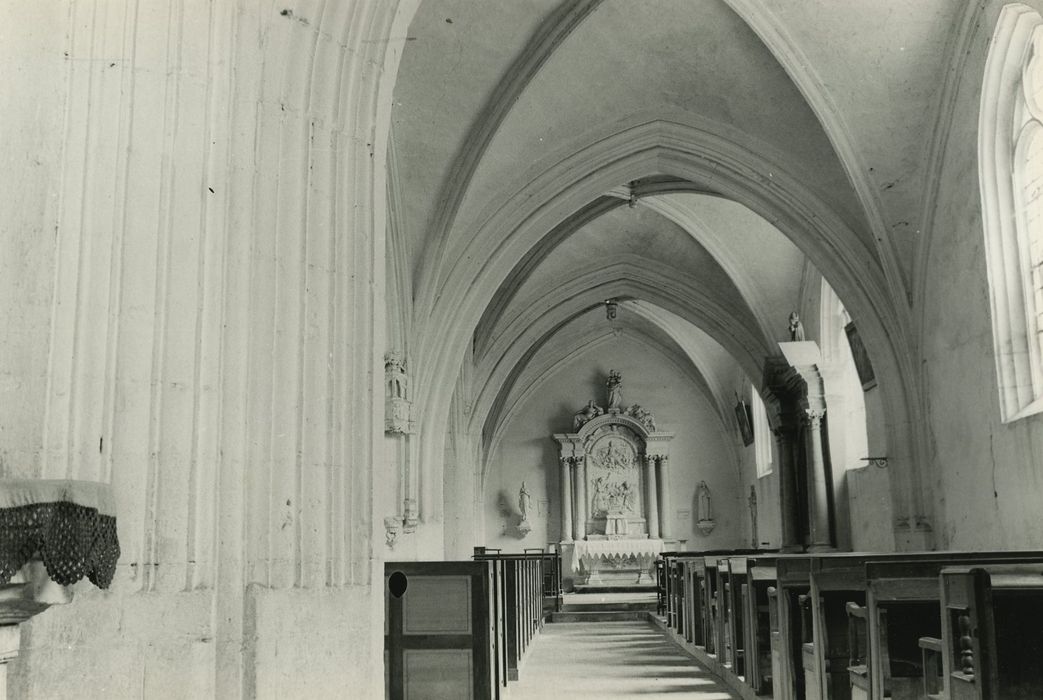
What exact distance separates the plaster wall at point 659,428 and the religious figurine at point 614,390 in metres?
0.30

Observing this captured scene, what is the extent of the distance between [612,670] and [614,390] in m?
14.3

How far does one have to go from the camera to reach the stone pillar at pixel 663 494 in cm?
2202

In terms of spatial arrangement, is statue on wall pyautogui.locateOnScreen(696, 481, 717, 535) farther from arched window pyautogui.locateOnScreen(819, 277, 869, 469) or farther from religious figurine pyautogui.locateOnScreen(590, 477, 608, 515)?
arched window pyautogui.locateOnScreen(819, 277, 869, 469)

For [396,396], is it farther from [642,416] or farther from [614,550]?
[642,416]

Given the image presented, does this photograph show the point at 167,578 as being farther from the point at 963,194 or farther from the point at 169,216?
the point at 963,194

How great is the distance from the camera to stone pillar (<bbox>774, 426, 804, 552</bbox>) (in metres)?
14.6

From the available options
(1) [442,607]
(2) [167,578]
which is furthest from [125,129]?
(1) [442,607]

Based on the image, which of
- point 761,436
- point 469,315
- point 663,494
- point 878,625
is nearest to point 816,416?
point 469,315

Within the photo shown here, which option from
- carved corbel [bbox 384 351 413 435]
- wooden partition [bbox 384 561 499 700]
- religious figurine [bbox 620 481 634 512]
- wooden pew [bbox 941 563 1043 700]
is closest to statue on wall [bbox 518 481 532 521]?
religious figurine [bbox 620 481 634 512]

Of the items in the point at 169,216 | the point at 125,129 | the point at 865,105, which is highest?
the point at 865,105

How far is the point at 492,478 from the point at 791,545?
9664mm

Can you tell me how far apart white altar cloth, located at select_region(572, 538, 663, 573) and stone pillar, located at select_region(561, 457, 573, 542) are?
0.42 m

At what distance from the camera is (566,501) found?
870 inches

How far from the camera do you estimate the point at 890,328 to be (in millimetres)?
10195
